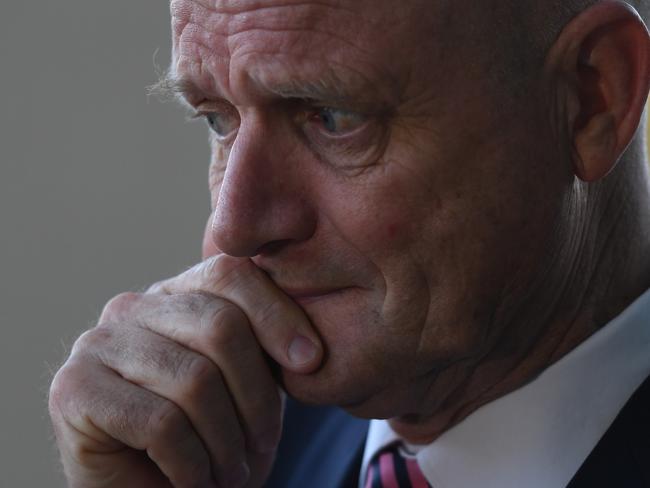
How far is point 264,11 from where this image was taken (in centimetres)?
120

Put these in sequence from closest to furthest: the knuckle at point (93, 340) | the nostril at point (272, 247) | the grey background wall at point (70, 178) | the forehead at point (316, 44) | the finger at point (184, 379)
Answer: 1. the forehead at point (316, 44)
2. the nostril at point (272, 247)
3. the finger at point (184, 379)
4. the knuckle at point (93, 340)
5. the grey background wall at point (70, 178)

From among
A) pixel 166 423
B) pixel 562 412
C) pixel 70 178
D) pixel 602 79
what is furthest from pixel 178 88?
pixel 70 178

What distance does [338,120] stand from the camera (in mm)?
1241

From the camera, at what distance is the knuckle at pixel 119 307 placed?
152 centimetres

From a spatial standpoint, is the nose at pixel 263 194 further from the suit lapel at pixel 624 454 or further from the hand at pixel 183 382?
the suit lapel at pixel 624 454

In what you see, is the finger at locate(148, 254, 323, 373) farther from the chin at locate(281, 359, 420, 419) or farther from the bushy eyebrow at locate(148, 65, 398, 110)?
the bushy eyebrow at locate(148, 65, 398, 110)

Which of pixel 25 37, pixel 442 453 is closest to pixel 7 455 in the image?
pixel 25 37

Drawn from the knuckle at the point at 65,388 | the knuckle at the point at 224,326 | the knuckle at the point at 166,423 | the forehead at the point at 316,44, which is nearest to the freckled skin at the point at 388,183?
the forehead at the point at 316,44

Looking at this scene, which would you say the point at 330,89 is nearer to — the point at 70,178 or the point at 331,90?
the point at 331,90

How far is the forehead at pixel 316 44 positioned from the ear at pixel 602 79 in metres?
0.21

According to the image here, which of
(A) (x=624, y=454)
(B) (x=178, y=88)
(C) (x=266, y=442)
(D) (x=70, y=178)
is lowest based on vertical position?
(A) (x=624, y=454)

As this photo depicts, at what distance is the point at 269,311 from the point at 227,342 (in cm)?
8

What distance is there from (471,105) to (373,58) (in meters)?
0.14

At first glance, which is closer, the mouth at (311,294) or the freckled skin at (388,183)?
the freckled skin at (388,183)
